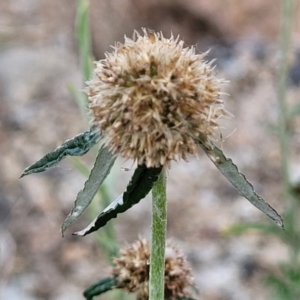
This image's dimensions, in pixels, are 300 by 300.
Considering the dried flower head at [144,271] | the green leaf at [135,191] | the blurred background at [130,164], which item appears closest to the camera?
the green leaf at [135,191]

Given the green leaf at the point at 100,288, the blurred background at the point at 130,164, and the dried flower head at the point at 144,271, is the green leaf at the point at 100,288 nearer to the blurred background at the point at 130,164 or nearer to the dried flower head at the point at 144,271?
the dried flower head at the point at 144,271

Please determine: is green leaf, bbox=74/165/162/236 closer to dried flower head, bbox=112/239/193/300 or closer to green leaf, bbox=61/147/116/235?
green leaf, bbox=61/147/116/235

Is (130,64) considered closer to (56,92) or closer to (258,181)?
(258,181)

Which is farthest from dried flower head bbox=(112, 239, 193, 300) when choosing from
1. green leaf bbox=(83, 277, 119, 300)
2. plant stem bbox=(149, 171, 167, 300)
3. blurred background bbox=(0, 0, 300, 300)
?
blurred background bbox=(0, 0, 300, 300)

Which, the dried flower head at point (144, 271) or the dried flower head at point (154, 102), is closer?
the dried flower head at point (154, 102)

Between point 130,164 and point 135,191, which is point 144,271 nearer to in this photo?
point 135,191

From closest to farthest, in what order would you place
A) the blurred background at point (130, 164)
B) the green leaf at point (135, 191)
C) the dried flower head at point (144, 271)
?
the green leaf at point (135, 191)
the dried flower head at point (144, 271)
the blurred background at point (130, 164)

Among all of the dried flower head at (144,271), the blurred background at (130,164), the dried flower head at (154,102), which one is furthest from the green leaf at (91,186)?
the blurred background at (130,164)

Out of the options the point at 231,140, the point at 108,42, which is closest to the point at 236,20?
the point at 108,42
